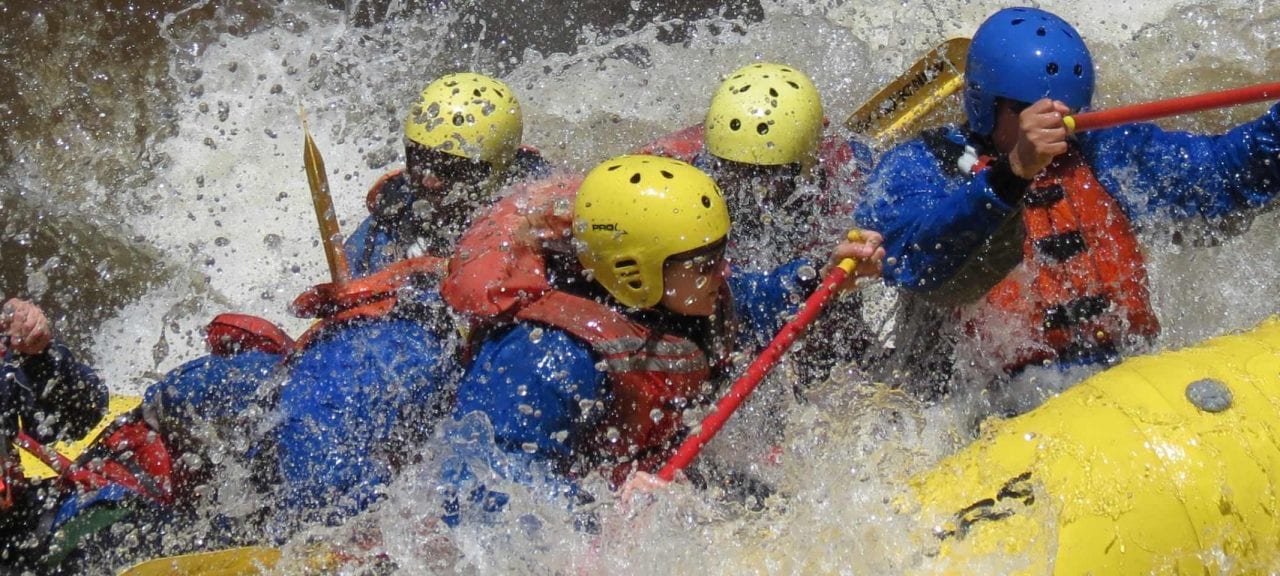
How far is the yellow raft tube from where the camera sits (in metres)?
2.49

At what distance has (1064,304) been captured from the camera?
3.25m

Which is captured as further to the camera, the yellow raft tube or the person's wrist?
the person's wrist

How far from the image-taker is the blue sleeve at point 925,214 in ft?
9.63

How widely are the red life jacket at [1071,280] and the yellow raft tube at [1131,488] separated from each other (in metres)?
0.55

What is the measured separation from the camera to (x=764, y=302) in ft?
11.2

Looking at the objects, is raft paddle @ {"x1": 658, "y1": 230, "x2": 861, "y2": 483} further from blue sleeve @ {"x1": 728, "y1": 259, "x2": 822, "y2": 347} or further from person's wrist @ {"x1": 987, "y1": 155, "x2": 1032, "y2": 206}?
person's wrist @ {"x1": 987, "y1": 155, "x2": 1032, "y2": 206}

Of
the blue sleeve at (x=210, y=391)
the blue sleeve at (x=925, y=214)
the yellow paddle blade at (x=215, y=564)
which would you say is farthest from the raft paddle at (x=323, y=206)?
the blue sleeve at (x=925, y=214)

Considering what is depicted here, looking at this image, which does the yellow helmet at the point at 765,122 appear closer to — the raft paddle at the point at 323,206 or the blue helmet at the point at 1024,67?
the blue helmet at the point at 1024,67

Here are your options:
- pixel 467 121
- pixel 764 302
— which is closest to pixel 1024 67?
pixel 764 302

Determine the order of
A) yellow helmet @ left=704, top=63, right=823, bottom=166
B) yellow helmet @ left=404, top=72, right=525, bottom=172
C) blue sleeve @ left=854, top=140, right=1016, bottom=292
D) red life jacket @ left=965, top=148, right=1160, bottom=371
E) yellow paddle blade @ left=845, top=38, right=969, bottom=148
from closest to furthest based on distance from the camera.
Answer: blue sleeve @ left=854, top=140, right=1016, bottom=292
red life jacket @ left=965, top=148, right=1160, bottom=371
yellow helmet @ left=704, top=63, right=823, bottom=166
yellow helmet @ left=404, top=72, right=525, bottom=172
yellow paddle blade @ left=845, top=38, right=969, bottom=148

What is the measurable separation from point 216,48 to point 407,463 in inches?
151

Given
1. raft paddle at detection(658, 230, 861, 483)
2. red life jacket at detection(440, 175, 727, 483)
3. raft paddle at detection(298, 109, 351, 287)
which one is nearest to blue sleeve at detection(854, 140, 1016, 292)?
raft paddle at detection(658, 230, 861, 483)

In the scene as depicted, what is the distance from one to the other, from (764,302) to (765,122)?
27.4 inches

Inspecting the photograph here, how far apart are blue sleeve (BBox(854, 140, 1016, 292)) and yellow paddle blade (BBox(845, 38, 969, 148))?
879mm
